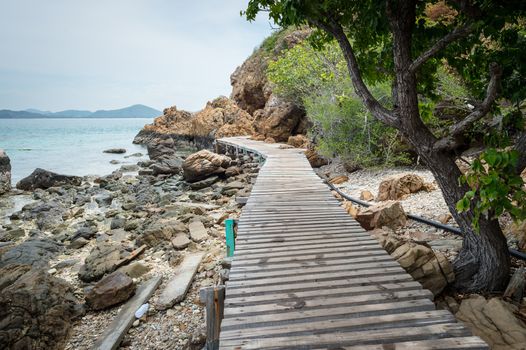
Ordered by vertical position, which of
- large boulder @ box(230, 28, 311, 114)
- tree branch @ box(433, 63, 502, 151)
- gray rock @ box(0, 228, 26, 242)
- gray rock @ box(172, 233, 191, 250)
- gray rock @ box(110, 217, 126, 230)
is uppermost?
large boulder @ box(230, 28, 311, 114)

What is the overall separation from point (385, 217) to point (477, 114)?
3902mm

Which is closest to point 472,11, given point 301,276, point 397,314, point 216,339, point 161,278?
point 397,314

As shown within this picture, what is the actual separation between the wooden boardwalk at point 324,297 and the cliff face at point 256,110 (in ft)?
65.5

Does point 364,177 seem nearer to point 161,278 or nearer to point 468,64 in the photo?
point 468,64

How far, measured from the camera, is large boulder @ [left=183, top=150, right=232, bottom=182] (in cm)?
1777

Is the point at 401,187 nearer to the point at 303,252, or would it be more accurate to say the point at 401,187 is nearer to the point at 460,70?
the point at 460,70

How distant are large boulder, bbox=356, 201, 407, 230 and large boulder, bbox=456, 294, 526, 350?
3287 mm

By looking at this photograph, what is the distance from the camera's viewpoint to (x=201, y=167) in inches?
701

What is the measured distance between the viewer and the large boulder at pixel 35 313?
457 cm

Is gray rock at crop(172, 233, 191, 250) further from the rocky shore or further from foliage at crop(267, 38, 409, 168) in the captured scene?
foliage at crop(267, 38, 409, 168)

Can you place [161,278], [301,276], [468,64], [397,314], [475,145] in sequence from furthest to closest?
1. [475,145]
2. [161,278]
3. [468,64]
4. [301,276]
5. [397,314]

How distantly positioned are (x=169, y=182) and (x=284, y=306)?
56.6ft

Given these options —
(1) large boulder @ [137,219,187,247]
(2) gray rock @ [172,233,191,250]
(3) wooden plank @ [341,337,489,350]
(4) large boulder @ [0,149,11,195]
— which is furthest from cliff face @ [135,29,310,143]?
(3) wooden plank @ [341,337,489,350]

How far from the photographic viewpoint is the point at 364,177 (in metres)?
12.8
